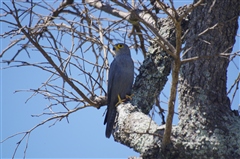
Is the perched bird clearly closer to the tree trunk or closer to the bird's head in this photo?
the bird's head

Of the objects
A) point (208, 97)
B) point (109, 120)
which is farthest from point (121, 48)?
point (208, 97)

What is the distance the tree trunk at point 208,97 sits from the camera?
2.98m

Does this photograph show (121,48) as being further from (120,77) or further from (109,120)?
(109,120)

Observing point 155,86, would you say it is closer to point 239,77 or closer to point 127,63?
point 239,77

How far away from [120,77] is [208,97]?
2207 millimetres

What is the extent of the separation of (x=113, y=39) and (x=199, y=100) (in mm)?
2087

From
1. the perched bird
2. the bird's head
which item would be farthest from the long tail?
the bird's head

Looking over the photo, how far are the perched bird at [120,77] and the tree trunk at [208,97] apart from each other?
164 cm

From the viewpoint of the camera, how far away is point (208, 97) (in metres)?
3.19

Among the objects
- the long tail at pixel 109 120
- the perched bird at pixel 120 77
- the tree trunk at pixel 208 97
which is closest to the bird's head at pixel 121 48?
the perched bird at pixel 120 77

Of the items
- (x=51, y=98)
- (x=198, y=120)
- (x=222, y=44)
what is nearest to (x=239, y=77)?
(x=222, y=44)

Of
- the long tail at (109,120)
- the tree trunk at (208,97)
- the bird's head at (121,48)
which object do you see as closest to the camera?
the tree trunk at (208,97)

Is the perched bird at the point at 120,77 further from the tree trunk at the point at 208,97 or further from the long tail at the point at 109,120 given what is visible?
the tree trunk at the point at 208,97

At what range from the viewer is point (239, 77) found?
3438 mm
